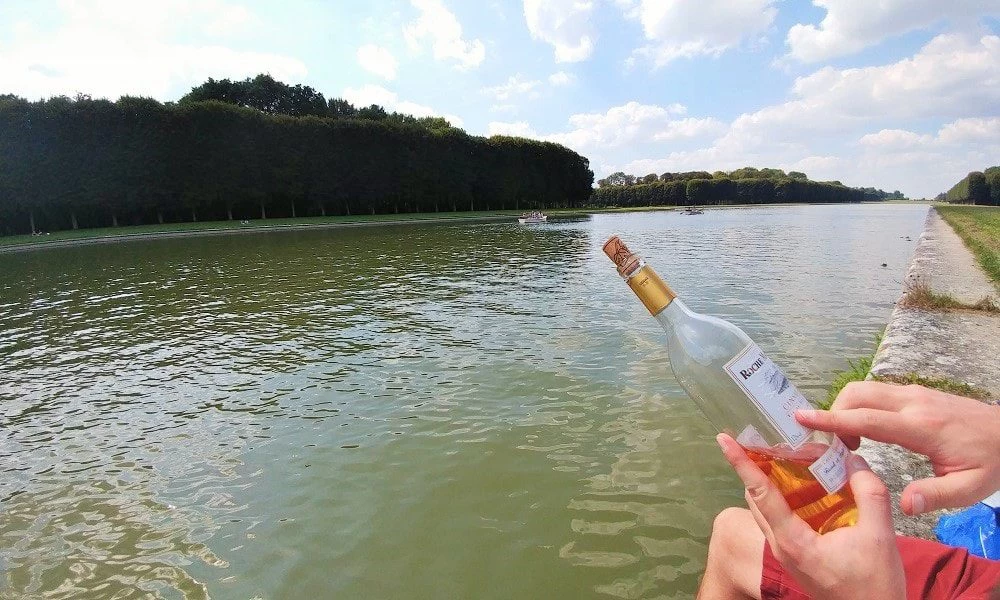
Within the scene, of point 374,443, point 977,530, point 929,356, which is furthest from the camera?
point 374,443

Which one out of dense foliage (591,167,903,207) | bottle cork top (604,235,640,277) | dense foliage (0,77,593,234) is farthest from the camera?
dense foliage (591,167,903,207)

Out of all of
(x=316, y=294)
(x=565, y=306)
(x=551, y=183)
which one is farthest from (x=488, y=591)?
(x=551, y=183)

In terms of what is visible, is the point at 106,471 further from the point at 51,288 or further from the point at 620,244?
the point at 51,288

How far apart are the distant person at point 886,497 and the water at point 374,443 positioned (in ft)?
6.93

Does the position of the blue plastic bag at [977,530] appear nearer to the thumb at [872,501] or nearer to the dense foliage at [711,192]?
the thumb at [872,501]

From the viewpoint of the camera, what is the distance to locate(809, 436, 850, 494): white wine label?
4.00 feet

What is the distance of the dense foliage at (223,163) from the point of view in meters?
40.6

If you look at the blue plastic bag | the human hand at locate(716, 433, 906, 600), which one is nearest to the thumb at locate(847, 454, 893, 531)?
the human hand at locate(716, 433, 906, 600)

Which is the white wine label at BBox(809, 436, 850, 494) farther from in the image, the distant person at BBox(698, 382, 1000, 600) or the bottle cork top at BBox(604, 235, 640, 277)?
the bottle cork top at BBox(604, 235, 640, 277)

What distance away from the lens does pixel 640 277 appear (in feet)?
4.99

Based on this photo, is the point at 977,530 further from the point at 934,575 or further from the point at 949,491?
the point at 949,491

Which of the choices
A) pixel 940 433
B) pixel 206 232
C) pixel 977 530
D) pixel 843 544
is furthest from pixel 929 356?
pixel 206 232

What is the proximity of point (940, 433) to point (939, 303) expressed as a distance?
28.1 feet

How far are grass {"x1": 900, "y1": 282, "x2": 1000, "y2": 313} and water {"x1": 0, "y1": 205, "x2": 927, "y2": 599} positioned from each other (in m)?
0.90
